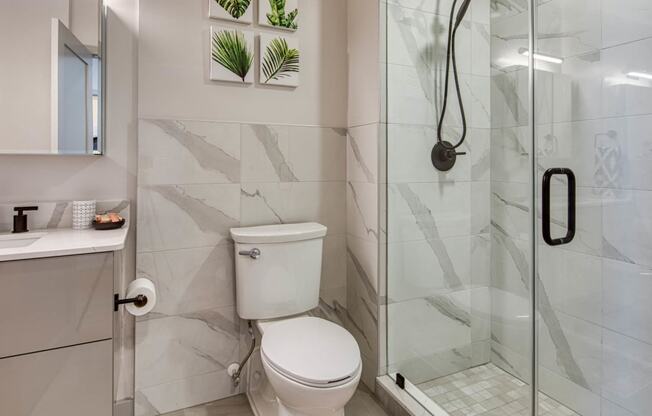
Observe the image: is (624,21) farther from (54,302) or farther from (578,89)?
(54,302)

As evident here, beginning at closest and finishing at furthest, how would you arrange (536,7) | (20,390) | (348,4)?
(20,390), (536,7), (348,4)

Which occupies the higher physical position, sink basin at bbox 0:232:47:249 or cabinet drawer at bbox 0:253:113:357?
sink basin at bbox 0:232:47:249

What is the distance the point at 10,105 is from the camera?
1.45 meters

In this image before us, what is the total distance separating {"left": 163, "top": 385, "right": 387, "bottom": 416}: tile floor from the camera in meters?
1.72

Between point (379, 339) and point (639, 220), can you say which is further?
point (379, 339)

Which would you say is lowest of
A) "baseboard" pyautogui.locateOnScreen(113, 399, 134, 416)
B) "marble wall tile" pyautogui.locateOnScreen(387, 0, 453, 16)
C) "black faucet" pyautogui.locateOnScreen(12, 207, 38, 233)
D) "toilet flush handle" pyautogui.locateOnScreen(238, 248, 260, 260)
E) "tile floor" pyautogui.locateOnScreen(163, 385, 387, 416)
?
"tile floor" pyautogui.locateOnScreen(163, 385, 387, 416)

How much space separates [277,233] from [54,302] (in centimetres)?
82

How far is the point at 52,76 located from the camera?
150 cm

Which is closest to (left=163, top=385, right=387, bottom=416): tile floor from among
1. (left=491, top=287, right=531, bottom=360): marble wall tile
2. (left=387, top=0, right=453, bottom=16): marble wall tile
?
(left=491, top=287, right=531, bottom=360): marble wall tile

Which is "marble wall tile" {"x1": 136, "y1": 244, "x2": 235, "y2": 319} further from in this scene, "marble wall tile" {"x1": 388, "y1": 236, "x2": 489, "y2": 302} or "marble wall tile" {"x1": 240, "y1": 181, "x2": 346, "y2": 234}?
"marble wall tile" {"x1": 388, "y1": 236, "x2": 489, "y2": 302}

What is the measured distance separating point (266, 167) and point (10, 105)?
1.03 meters

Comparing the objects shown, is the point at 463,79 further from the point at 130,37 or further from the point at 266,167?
the point at 130,37

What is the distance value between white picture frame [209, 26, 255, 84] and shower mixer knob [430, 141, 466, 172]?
3.16 feet

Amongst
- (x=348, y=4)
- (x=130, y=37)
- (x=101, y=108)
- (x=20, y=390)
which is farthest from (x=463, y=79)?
(x=20, y=390)
